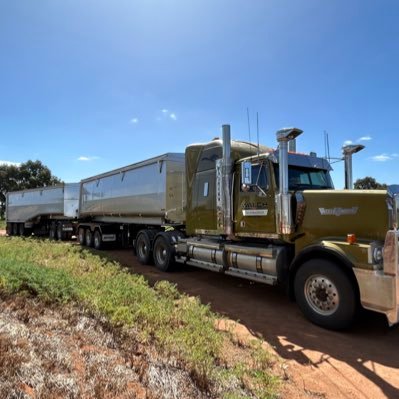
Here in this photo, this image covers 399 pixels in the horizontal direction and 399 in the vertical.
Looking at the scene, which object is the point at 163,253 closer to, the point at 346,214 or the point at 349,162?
the point at 349,162

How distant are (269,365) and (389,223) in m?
2.60

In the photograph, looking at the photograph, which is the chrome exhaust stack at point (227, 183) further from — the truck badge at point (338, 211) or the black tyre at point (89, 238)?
the black tyre at point (89, 238)

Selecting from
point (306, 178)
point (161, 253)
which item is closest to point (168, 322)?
point (306, 178)

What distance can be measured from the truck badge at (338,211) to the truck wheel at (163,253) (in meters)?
4.81

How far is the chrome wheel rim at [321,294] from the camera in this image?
5.11 metres

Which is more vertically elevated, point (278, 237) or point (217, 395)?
point (278, 237)

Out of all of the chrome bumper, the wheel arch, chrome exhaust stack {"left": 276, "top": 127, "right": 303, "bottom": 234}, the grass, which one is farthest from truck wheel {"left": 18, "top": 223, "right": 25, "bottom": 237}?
the chrome bumper

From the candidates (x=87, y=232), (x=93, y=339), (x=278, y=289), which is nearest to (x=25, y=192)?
(x=87, y=232)

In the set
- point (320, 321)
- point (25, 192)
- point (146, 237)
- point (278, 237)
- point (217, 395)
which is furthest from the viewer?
point (25, 192)

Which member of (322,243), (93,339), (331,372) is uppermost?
(322,243)

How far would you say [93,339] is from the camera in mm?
3793

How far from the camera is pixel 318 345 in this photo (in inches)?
181

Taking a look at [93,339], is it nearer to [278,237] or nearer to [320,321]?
[320,321]

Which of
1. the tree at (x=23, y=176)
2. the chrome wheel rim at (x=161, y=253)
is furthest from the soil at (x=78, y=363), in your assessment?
the tree at (x=23, y=176)
